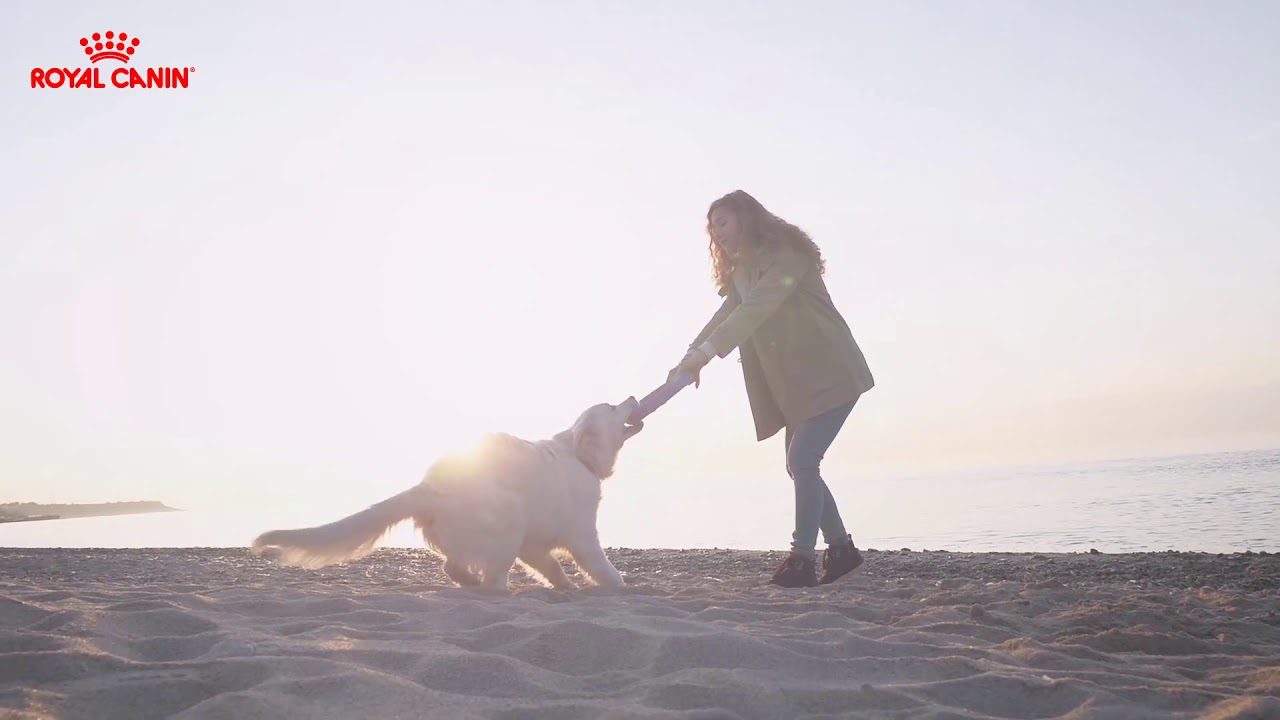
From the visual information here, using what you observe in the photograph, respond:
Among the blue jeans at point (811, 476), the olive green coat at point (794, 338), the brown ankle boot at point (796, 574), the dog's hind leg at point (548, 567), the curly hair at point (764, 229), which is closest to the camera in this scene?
the dog's hind leg at point (548, 567)

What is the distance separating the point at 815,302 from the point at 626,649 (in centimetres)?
311

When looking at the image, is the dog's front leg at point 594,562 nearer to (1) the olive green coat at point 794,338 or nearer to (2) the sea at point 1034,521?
(2) the sea at point 1034,521

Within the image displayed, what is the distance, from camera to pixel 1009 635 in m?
3.26

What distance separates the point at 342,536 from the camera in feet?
13.1

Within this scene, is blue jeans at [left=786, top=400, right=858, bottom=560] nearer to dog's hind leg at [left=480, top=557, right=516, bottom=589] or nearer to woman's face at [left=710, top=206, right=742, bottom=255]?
woman's face at [left=710, top=206, right=742, bottom=255]

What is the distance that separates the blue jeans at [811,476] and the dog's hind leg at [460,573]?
71.3 inches

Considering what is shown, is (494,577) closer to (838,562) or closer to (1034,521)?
(838,562)

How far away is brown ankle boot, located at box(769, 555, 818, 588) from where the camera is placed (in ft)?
16.2

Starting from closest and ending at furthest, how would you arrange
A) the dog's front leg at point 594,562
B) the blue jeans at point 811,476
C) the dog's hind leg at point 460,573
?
the dog's hind leg at point 460,573, the dog's front leg at point 594,562, the blue jeans at point 811,476

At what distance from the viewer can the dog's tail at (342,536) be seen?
3811 millimetres

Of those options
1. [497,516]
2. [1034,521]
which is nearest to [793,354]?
[497,516]

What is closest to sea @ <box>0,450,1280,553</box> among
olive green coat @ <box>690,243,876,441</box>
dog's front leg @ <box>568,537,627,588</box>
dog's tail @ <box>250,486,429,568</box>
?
dog's tail @ <box>250,486,429,568</box>

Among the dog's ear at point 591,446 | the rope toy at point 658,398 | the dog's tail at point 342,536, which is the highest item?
the rope toy at point 658,398

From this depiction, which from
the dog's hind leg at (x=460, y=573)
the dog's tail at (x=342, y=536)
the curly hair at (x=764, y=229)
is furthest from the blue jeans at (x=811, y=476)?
the dog's tail at (x=342, y=536)
